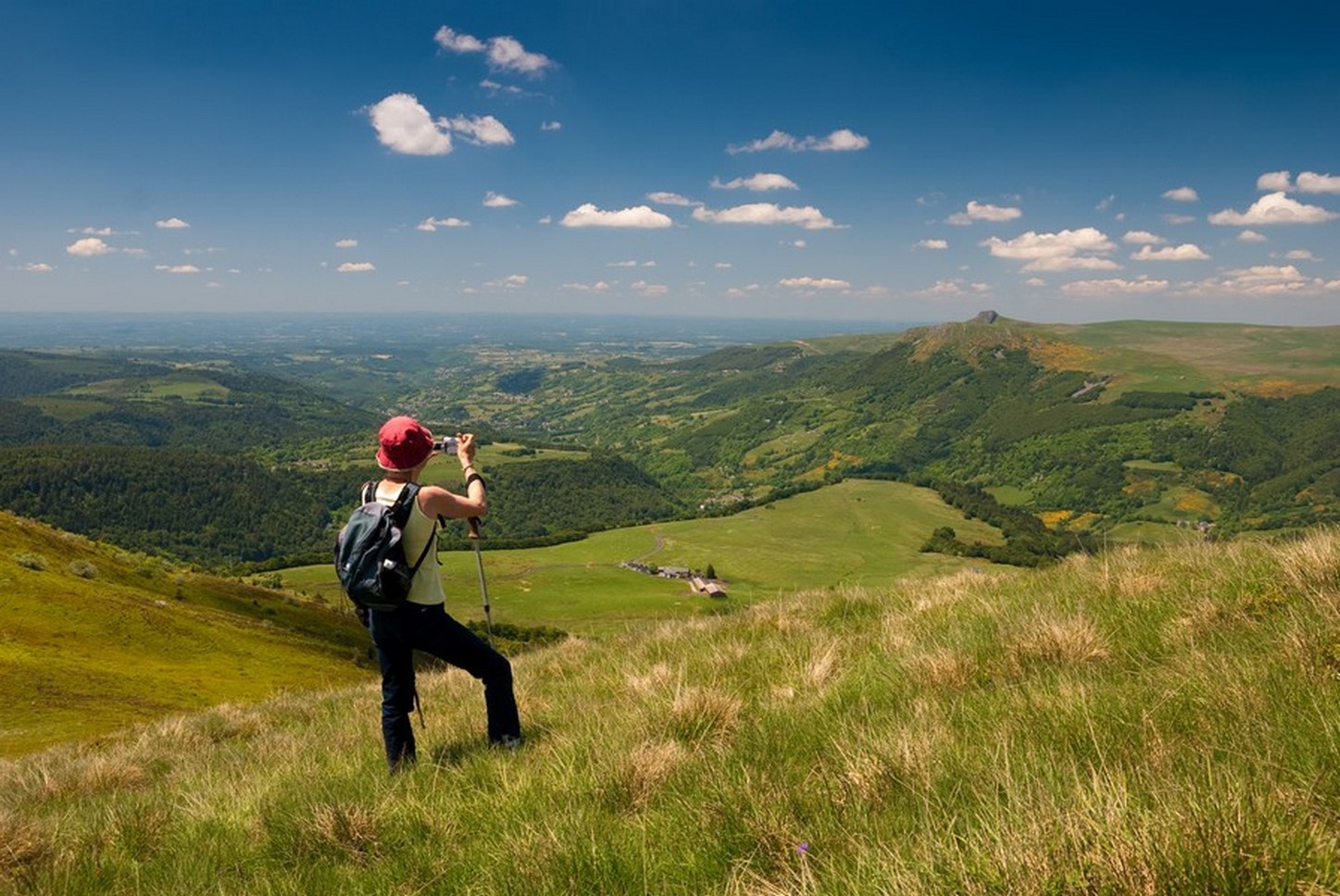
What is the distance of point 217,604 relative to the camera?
47344 millimetres

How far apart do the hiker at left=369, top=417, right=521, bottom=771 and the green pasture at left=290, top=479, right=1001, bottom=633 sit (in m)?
90.0

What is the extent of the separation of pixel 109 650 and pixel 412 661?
969 inches

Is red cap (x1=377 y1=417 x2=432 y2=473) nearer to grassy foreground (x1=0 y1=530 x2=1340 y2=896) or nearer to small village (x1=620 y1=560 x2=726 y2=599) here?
grassy foreground (x1=0 y1=530 x2=1340 y2=896)

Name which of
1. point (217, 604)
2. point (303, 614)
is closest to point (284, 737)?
point (217, 604)

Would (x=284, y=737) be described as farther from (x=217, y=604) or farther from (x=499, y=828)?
(x=217, y=604)

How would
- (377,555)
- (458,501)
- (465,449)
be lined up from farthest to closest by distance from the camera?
(465,449) → (458,501) → (377,555)

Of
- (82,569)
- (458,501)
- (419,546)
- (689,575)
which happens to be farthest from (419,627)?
(689,575)

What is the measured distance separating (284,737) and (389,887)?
18.7 ft

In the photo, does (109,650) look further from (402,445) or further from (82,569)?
(402,445)

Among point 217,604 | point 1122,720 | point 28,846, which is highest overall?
point 1122,720

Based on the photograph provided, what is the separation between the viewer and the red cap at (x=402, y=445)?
5.50 metres

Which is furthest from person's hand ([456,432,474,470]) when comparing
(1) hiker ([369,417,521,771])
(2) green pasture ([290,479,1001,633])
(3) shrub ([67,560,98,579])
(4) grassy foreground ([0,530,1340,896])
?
(2) green pasture ([290,479,1001,633])

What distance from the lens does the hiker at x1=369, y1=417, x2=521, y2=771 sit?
17.8 ft

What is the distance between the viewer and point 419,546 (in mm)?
5445
